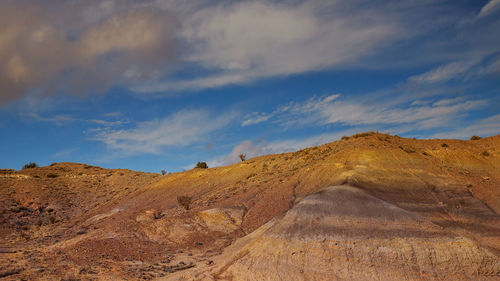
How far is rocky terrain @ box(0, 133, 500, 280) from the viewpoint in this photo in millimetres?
14312

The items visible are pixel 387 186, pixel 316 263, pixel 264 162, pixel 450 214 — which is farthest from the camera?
pixel 264 162

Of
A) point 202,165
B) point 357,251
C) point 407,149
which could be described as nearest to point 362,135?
point 407,149

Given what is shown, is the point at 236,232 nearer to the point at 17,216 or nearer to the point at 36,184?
the point at 17,216

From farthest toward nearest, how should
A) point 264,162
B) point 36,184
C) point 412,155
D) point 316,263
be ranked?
point 36,184 < point 264,162 < point 412,155 < point 316,263

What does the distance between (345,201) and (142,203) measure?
25003 millimetres

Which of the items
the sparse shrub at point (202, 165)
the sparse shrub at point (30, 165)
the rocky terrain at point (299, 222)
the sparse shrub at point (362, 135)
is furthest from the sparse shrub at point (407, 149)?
the sparse shrub at point (30, 165)

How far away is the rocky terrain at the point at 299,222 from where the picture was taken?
1431 centimetres

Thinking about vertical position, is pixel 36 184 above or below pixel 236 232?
above

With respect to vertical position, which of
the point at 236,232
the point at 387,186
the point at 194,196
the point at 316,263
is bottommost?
the point at 316,263

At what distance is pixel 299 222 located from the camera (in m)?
16.5

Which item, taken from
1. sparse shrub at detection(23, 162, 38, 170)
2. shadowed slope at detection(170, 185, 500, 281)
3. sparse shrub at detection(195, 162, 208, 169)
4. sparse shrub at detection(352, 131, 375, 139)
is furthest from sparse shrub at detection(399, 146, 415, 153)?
sparse shrub at detection(23, 162, 38, 170)

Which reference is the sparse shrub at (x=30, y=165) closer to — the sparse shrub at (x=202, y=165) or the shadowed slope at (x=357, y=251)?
the sparse shrub at (x=202, y=165)

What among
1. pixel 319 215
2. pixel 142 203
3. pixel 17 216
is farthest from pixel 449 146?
pixel 17 216

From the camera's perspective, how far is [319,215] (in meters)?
16.7
